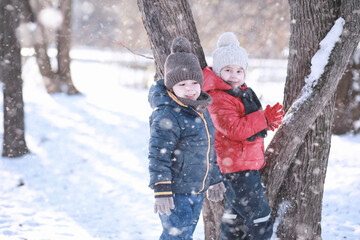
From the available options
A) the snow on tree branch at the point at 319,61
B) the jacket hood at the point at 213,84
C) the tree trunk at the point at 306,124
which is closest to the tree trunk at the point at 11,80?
the jacket hood at the point at 213,84

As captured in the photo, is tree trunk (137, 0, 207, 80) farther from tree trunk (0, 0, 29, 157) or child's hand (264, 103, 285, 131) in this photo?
tree trunk (0, 0, 29, 157)

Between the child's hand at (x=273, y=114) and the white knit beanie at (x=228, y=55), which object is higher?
the white knit beanie at (x=228, y=55)

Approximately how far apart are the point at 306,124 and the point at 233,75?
0.72 meters

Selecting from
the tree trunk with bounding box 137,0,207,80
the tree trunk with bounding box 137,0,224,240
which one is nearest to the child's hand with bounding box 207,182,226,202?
the tree trunk with bounding box 137,0,224,240

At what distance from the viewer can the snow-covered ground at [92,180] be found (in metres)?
3.98

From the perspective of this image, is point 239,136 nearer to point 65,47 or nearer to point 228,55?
point 228,55

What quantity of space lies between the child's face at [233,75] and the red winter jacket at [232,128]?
9cm

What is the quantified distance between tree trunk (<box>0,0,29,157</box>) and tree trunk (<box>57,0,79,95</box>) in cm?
489

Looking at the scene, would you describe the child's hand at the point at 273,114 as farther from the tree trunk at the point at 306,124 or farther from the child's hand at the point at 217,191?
the child's hand at the point at 217,191

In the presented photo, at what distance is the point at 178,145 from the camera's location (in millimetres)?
2166

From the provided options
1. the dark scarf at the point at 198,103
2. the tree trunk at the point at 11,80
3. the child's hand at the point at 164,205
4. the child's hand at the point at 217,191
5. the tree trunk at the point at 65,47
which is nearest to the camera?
the child's hand at the point at 164,205

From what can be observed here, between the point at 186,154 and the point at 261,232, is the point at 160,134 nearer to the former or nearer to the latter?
the point at 186,154

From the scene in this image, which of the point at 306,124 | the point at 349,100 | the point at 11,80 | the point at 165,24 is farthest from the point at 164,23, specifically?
the point at 349,100

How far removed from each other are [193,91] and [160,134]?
1.22 ft
